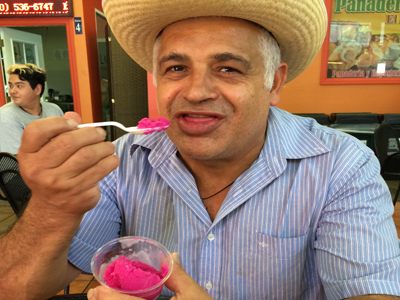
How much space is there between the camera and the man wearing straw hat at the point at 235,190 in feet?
3.51

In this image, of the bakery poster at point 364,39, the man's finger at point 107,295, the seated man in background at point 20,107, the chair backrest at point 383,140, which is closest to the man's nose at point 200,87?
the man's finger at point 107,295

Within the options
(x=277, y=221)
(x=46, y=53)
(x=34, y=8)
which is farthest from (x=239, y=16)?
(x=46, y=53)

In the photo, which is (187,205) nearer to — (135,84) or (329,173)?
(329,173)

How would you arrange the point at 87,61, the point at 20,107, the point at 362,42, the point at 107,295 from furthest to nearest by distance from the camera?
the point at 87,61, the point at 362,42, the point at 20,107, the point at 107,295

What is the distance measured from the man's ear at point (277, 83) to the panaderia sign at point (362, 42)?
13.1ft

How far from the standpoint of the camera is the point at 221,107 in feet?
4.00

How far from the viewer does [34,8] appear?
550 centimetres

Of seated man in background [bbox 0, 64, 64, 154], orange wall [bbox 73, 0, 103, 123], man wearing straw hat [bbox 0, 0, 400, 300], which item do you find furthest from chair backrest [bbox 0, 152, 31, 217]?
orange wall [bbox 73, 0, 103, 123]

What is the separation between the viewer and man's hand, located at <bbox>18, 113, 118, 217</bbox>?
30.2 inches

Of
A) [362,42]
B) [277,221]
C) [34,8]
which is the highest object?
[34,8]

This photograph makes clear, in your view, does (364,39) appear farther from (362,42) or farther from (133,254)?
(133,254)

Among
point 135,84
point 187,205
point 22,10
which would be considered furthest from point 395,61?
point 22,10

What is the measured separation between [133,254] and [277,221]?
59 centimetres

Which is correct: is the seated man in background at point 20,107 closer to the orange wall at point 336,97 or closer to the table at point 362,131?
the orange wall at point 336,97
